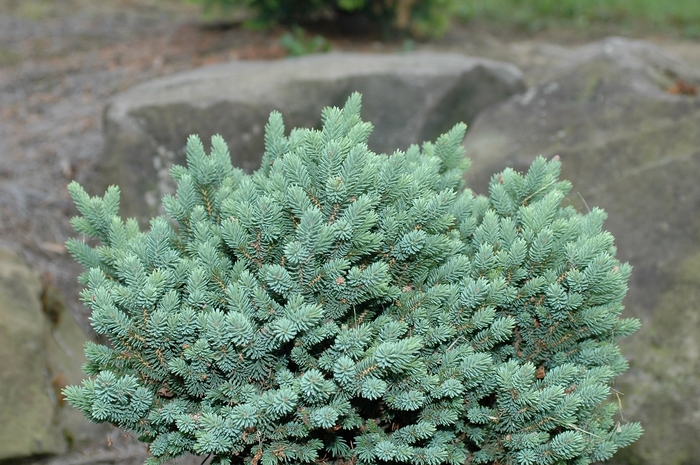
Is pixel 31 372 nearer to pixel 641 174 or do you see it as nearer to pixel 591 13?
pixel 641 174

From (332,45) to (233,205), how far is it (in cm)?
562

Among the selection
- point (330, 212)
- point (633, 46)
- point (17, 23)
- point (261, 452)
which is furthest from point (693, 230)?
point (17, 23)

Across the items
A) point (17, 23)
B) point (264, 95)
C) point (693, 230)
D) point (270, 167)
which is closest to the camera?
point (270, 167)

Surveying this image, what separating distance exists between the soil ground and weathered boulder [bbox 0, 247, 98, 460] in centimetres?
26

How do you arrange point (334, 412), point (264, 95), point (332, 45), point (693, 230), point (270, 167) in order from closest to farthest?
point (334, 412)
point (270, 167)
point (693, 230)
point (264, 95)
point (332, 45)

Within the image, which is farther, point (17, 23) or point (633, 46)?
point (17, 23)

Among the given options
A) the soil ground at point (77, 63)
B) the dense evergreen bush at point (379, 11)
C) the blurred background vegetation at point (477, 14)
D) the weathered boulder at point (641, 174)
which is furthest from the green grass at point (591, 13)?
the weathered boulder at point (641, 174)

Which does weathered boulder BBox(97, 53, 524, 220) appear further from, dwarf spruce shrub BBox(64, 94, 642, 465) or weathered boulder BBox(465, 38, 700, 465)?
dwarf spruce shrub BBox(64, 94, 642, 465)

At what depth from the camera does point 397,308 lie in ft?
7.58

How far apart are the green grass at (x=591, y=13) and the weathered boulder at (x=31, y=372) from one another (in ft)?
23.5

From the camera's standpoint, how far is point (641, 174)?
4.13 meters

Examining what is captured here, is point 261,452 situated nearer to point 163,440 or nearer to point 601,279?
point 163,440

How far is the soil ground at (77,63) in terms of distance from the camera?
5.30 meters

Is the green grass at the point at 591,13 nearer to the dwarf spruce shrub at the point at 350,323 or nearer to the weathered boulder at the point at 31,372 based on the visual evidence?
the weathered boulder at the point at 31,372
